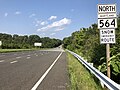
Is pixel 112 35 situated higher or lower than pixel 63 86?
higher

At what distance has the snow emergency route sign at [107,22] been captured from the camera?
10906 millimetres

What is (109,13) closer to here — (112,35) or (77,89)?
(112,35)

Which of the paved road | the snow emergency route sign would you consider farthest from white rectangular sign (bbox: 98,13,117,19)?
the paved road

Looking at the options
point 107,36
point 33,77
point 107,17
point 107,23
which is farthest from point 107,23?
point 33,77

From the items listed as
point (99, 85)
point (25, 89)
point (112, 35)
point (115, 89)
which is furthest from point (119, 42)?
point (115, 89)

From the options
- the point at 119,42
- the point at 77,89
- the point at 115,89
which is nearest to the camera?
the point at 115,89

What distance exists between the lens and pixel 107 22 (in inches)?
430

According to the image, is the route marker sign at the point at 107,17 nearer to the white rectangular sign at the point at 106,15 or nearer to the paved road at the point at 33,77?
the white rectangular sign at the point at 106,15

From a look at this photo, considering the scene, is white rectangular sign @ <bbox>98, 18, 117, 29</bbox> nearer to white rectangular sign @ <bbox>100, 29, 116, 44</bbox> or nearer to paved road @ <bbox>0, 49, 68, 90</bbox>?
white rectangular sign @ <bbox>100, 29, 116, 44</bbox>

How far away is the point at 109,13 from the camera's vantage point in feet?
36.0

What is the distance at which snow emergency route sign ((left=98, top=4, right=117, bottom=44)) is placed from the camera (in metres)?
10.9

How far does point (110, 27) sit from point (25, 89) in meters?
4.05

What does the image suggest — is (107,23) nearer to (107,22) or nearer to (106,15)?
(107,22)

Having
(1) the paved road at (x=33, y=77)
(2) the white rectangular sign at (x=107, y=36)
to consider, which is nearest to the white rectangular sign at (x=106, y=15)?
(2) the white rectangular sign at (x=107, y=36)
